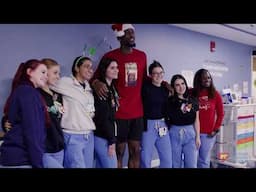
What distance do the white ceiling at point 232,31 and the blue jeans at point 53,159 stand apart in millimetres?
1477

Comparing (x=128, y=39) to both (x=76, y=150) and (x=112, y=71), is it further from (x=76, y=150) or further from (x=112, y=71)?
(x=76, y=150)

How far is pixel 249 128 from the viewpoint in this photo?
127 inches

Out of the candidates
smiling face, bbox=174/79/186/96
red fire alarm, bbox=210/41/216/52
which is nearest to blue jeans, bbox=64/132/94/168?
smiling face, bbox=174/79/186/96

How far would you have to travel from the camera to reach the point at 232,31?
2.58 metres

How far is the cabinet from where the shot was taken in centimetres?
308

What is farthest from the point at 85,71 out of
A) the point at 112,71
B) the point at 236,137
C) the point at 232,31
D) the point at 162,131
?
the point at 236,137

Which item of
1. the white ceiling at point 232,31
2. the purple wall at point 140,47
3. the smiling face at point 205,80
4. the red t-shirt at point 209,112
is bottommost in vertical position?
the red t-shirt at point 209,112

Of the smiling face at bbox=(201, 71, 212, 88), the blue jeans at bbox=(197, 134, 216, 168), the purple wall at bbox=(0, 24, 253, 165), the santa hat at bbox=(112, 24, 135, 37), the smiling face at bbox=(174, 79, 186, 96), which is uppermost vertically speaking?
the santa hat at bbox=(112, 24, 135, 37)

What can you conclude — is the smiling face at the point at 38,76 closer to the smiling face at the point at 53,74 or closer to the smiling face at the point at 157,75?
the smiling face at the point at 53,74

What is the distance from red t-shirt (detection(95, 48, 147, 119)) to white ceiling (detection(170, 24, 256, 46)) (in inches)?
24.2

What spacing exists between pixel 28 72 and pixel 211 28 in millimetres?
1597

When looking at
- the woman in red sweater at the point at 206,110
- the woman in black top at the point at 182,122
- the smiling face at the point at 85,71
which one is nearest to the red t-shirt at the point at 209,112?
the woman in red sweater at the point at 206,110

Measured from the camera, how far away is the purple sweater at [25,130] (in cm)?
149

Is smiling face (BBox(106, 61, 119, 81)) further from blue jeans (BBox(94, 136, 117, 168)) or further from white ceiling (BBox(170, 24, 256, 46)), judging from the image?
white ceiling (BBox(170, 24, 256, 46))
